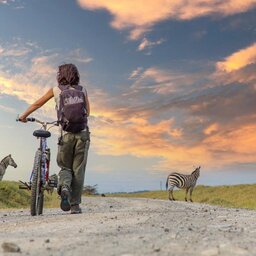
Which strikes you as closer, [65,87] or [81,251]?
[81,251]

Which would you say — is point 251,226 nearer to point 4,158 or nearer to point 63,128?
point 63,128

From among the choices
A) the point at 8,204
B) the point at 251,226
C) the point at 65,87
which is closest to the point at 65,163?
the point at 65,87

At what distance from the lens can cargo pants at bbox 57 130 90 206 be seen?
11.8m

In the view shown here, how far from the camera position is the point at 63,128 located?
11.7 m

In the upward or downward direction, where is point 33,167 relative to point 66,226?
upward

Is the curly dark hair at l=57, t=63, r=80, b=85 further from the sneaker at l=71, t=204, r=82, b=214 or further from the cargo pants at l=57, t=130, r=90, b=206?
the sneaker at l=71, t=204, r=82, b=214

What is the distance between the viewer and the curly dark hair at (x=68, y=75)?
11.9 metres

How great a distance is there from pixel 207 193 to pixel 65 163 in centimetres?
2459

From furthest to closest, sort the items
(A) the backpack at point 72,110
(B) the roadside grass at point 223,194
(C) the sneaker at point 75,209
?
(B) the roadside grass at point 223,194, (C) the sneaker at point 75,209, (A) the backpack at point 72,110

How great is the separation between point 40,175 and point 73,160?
91 cm

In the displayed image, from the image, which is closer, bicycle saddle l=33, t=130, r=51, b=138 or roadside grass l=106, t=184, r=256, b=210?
bicycle saddle l=33, t=130, r=51, b=138

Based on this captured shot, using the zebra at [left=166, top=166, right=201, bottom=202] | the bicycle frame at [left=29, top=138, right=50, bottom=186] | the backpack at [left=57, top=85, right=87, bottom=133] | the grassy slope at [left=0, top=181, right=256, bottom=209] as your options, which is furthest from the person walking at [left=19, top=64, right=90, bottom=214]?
the zebra at [left=166, top=166, right=201, bottom=202]

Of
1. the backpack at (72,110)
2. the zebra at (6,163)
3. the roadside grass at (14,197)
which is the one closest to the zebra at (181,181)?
the roadside grass at (14,197)

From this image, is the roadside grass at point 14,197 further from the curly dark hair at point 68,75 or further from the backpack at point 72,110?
the backpack at point 72,110
